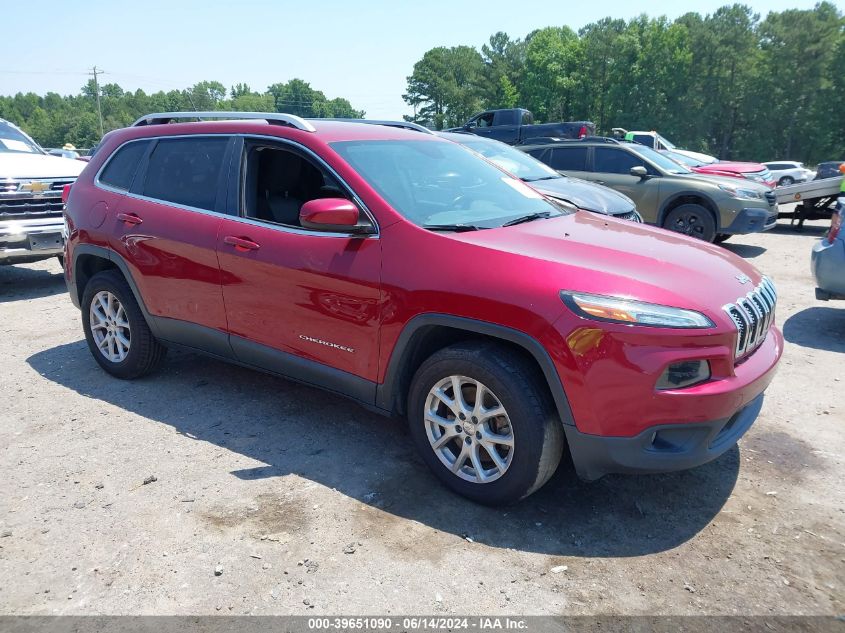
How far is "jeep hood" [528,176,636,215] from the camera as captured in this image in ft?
24.3

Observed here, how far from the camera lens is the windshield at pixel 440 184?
3.52m

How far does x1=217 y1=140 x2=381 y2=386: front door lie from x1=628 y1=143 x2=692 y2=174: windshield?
27.3 feet

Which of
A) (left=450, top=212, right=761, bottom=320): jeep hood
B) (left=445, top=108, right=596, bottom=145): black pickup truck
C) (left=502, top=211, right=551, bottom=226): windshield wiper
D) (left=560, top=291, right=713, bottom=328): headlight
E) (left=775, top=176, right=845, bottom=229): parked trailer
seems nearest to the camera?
(left=560, top=291, right=713, bottom=328): headlight

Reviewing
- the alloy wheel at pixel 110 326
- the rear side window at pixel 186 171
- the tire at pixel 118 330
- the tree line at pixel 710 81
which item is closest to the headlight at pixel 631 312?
the rear side window at pixel 186 171

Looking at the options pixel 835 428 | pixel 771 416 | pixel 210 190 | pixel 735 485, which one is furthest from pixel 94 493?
pixel 835 428

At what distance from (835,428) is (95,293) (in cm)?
524

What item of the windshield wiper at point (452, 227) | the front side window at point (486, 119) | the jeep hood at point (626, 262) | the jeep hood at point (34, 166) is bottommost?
the jeep hood at point (626, 262)

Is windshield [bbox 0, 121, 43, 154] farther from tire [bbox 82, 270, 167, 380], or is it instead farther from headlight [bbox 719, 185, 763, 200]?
headlight [bbox 719, 185, 763, 200]

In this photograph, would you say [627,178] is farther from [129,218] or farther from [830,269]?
[129,218]

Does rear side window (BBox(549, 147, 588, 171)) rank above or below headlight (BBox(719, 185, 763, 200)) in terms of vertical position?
above

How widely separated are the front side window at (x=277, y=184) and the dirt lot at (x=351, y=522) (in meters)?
1.35

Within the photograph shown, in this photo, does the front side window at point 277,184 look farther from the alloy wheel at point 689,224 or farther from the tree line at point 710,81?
the tree line at point 710,81

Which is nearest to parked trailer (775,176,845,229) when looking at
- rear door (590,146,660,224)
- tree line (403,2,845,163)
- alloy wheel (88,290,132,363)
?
rear door (590,146,660,224)

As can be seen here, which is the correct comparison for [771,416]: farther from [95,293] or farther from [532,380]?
[95,293]
